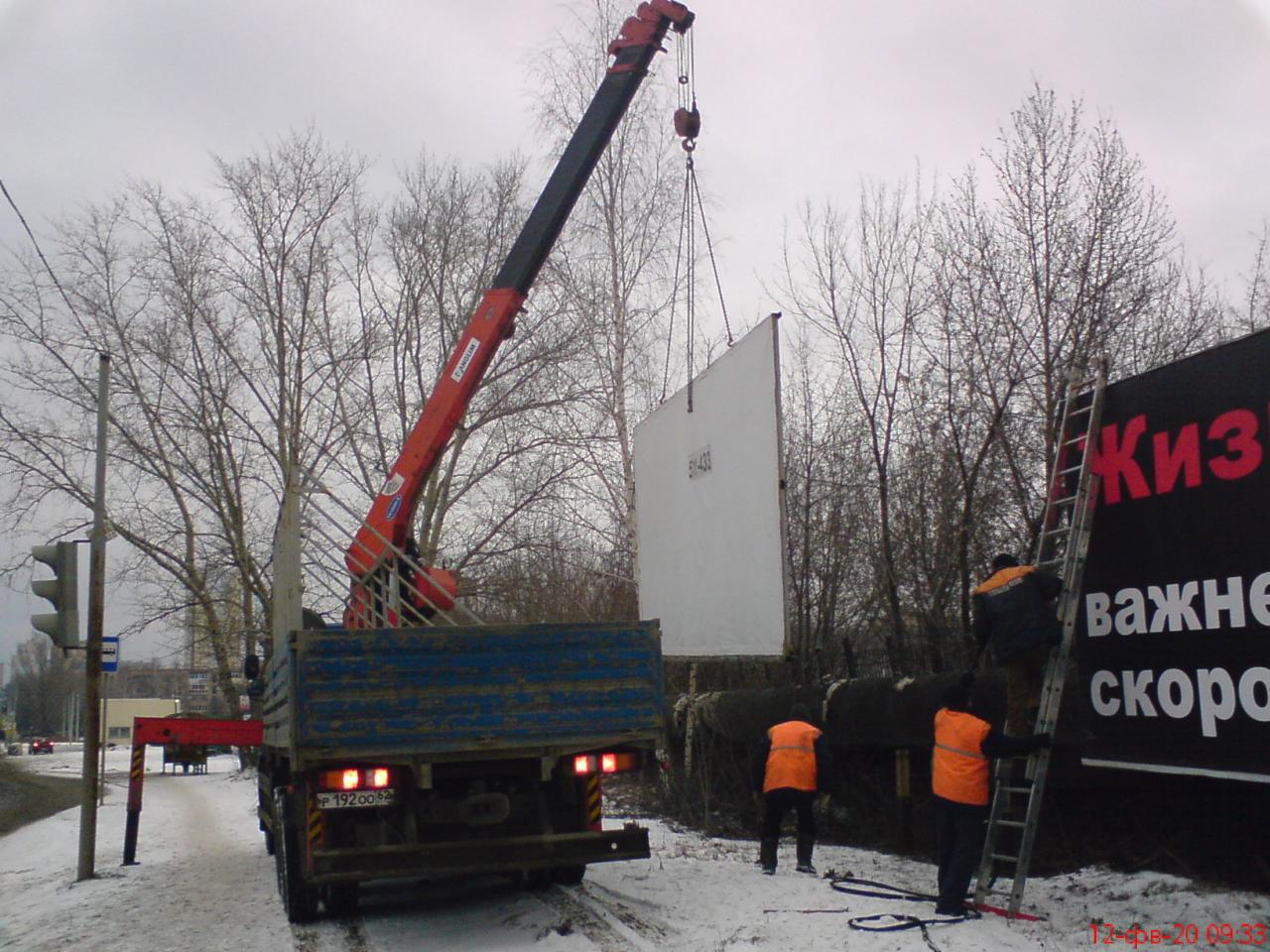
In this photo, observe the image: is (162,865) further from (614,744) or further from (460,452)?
(460,452)

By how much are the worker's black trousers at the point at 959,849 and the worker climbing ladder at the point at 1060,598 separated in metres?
0.14

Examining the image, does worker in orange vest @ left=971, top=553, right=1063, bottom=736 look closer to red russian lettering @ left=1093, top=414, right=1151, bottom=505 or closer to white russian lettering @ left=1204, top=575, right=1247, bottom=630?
red russian lettering @ left=1093, top=414, right=1151, bottom=505

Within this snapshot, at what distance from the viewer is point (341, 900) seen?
895cm

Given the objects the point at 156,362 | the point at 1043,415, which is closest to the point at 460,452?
the point at 156,362

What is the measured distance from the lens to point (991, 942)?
6824 mm

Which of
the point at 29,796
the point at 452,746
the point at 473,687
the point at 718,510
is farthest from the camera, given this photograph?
the point at 29,796

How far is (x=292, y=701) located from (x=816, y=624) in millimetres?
Result: 9059

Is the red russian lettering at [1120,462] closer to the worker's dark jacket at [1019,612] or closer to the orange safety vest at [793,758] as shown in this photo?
the worker's dark jacket at [1019,612]

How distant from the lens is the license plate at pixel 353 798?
802 cm

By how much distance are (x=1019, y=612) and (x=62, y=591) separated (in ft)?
32.1

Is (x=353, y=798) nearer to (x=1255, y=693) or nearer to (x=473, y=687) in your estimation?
Result: (x=473, y=687)

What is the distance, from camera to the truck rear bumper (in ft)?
25.6

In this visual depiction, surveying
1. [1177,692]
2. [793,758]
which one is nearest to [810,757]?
[793,758]

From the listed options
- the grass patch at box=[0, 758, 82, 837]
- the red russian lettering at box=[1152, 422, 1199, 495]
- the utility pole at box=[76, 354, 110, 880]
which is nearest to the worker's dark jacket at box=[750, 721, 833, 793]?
the red russian lettering at box=[1152, 422, 1199, 495]
